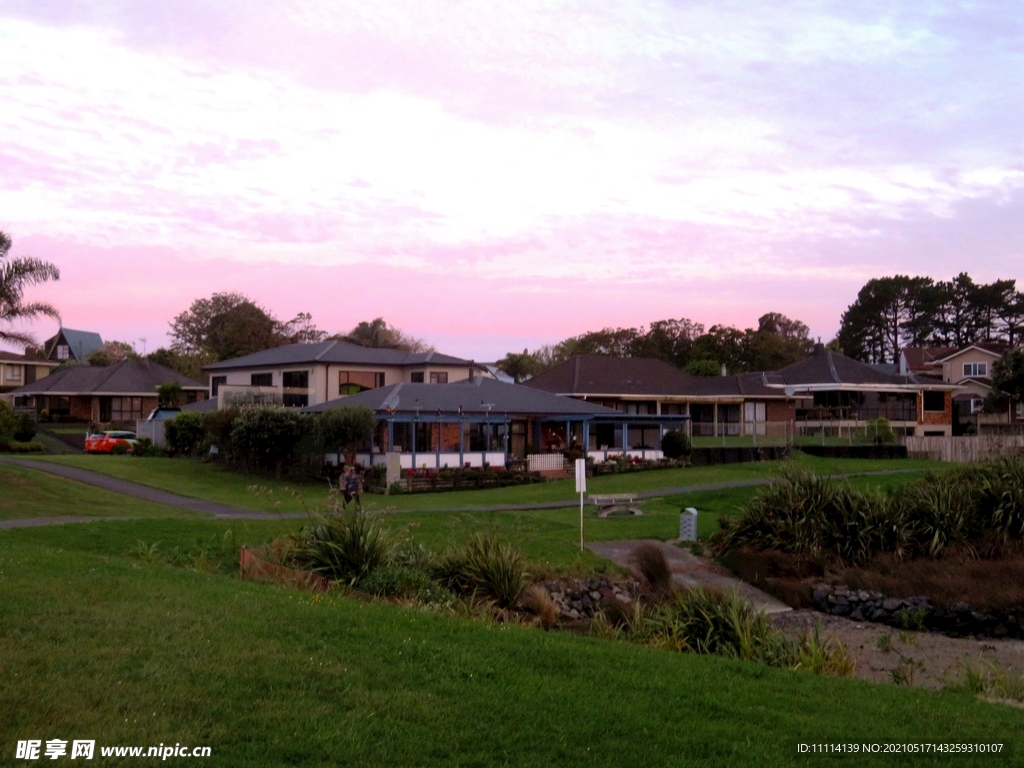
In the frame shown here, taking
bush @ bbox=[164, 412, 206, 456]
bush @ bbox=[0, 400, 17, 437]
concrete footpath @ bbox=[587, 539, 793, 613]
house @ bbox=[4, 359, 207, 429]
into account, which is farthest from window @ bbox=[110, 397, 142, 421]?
concrete footpath @ bbox=[587, 539, 793, 613]

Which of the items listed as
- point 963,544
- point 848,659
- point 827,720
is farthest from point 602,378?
point 827,720

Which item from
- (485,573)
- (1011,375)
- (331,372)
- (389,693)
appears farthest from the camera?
(1011,375)

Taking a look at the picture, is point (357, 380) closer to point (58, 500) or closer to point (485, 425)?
→ point (485, 425)

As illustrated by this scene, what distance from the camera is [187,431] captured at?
165 feet

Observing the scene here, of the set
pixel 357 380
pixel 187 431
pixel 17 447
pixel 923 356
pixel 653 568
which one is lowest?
pixel 653 568

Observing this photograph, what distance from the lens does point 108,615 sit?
925 centimetres

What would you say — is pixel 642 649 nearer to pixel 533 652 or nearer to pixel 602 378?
pixel 533 652

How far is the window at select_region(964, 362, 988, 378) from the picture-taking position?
7750 centimetres

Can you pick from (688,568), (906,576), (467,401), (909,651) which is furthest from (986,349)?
(909,651)

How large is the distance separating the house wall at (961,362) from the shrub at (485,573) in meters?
70.0

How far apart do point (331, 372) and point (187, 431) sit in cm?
956

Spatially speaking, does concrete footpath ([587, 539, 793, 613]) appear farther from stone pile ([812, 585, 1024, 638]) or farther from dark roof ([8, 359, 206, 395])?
dark roof ([8, 359, 206, 395])

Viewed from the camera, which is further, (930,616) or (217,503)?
(217,503)

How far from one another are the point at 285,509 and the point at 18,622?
2121 centimetres
